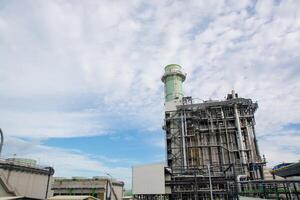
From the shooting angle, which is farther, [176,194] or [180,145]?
[180,145]

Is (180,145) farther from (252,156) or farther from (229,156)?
(252,156)

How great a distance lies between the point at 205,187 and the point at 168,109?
16136 millimetres

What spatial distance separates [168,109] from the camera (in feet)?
140

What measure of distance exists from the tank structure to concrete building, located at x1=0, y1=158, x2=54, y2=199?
21.5 metres

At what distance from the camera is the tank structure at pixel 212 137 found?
35.2 meters

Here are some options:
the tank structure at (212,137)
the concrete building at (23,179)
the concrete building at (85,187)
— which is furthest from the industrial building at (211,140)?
the concrete building at (23,179)

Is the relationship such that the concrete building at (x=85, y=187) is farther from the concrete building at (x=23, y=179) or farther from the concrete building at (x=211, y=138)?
the concrete building at (x=211, y=138)

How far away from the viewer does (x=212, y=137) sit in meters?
39.0

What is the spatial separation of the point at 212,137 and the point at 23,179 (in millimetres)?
31919

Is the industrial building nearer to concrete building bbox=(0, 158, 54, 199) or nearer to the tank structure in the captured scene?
the tank structure

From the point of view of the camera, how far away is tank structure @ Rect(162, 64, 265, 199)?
1387 inches

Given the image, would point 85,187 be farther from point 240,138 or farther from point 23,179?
point 240,138

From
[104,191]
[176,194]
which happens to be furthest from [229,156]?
[104,191]

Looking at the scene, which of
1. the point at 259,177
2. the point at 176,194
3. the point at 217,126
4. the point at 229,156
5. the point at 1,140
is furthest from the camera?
the point at 217,126
